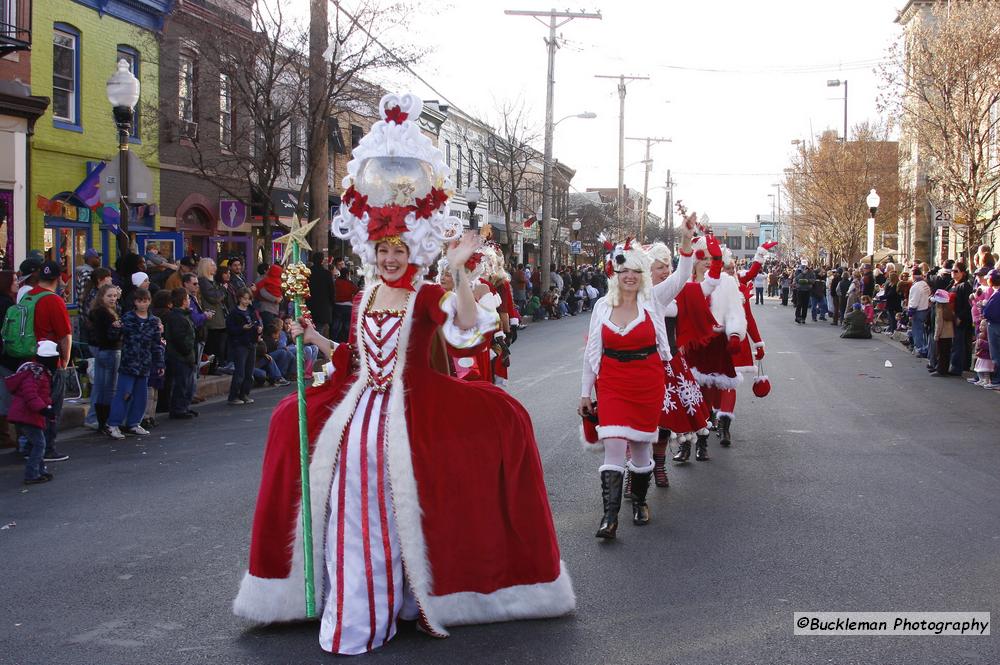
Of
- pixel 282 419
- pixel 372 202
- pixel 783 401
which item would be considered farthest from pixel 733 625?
pixel 783 401

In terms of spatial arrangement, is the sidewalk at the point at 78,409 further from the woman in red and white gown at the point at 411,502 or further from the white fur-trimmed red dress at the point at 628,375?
the woman in red and white gown at the point at 411,502

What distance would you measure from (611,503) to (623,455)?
317 millimetres

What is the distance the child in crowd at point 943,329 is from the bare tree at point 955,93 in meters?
6.94

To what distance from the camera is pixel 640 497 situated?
7070mm

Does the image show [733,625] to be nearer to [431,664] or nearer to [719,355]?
[431,664]

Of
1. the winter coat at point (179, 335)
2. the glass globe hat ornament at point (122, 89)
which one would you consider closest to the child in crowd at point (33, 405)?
the winter coat at point (179, 335)

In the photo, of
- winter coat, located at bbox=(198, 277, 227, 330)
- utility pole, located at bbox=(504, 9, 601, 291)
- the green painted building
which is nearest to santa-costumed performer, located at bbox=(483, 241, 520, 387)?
winter coat, located at bbox=(198, 277, 227, 330)

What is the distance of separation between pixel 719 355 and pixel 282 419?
17.9ft

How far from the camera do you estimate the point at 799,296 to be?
33.2 meters

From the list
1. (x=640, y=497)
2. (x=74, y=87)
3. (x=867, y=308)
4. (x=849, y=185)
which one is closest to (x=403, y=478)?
(x=640, y=497)

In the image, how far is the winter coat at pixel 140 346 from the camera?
10688mm

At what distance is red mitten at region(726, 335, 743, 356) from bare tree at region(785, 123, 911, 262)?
33919 mm

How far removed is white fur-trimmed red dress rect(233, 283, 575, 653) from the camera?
185 inches

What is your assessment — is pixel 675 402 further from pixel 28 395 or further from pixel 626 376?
pixel 28 395
